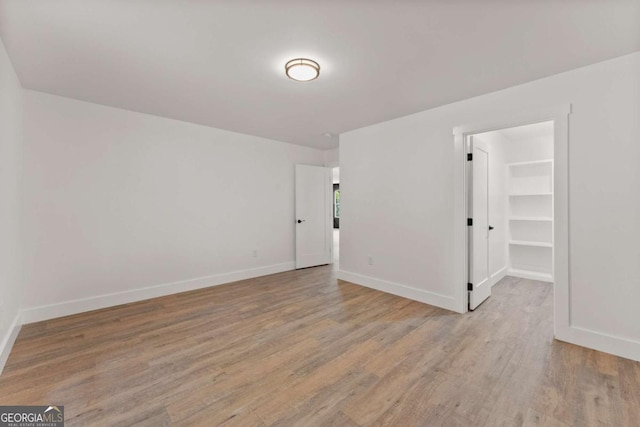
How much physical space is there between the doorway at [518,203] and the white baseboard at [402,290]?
696 mm

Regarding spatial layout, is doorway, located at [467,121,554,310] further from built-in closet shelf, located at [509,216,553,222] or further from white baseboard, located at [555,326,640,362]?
white baseboard, located at [555,326,640,362]

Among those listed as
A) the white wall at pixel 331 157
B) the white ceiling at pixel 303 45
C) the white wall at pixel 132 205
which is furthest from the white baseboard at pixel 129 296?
the white wall at pixel 331 157

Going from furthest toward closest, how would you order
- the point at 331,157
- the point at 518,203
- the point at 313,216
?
the point at 331,157 < the point at 313,216 < the point at 518,203

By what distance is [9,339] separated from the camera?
2.32 meters

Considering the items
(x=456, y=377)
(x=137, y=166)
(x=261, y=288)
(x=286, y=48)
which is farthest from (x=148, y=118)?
(x=456, y=377)

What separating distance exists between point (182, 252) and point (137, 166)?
1.34m

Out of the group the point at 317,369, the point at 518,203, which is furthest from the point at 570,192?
the point at 518,203

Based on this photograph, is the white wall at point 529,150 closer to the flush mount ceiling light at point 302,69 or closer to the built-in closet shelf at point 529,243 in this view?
the built-in closet shelf at point 529,243

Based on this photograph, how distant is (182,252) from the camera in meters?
3.96

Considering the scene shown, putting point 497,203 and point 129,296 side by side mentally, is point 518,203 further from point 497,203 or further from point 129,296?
point 129,296

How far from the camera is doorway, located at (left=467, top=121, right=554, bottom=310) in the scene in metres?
3.88

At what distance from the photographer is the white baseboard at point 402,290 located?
3228mm

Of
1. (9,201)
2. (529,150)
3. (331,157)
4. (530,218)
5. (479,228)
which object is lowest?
(479,228)

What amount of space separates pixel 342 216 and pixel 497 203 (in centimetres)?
250
